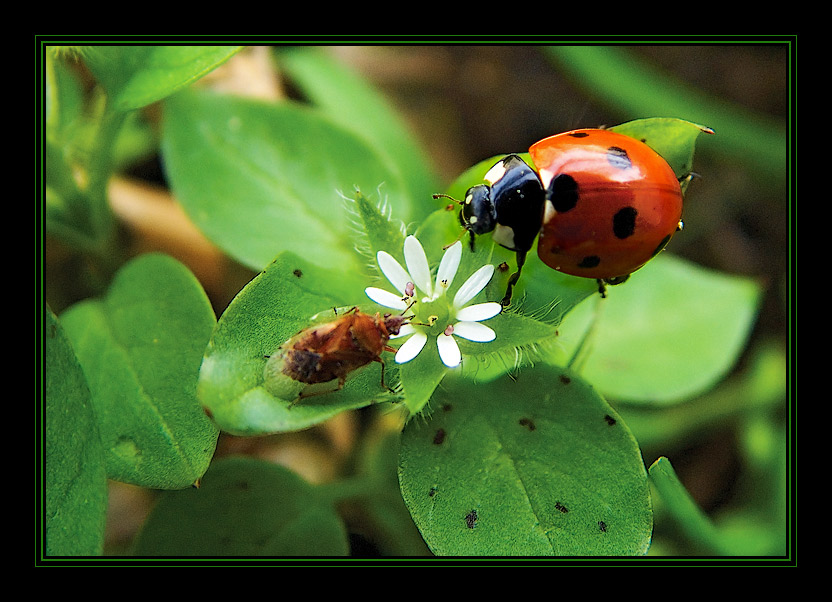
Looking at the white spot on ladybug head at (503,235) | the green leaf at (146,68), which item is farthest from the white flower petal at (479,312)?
the green leaf at (146,68)

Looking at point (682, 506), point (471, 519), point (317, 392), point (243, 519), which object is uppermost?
point (317, 392)

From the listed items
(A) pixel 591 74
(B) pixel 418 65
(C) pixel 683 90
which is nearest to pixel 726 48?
(C) pixel 683 90

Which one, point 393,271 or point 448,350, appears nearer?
point 448,350

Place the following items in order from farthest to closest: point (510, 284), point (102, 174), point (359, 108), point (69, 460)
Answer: point (359, 108) < point (102, 174) < point (510, 284) < point (69, 460)

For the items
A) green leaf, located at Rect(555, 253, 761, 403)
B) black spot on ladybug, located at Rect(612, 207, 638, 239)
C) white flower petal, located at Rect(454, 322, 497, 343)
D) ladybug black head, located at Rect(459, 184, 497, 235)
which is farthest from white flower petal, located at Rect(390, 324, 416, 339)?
green leaf, located at Rect(555, 253, 761, 403)

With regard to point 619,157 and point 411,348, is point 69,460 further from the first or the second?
point 619,157

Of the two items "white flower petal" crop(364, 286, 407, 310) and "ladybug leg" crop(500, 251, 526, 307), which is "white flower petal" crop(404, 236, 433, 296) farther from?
"ladybug leg" crop(500, 251, 526, 307)

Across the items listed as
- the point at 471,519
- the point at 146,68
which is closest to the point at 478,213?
the point at 471,519

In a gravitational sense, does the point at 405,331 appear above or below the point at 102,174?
below

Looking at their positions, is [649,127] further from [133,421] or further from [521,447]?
[133,421]
